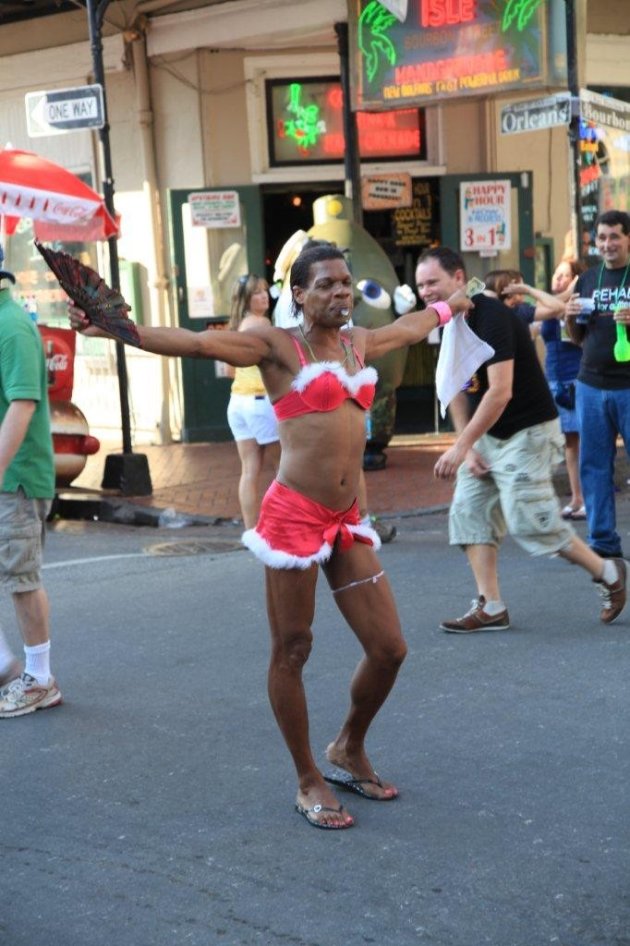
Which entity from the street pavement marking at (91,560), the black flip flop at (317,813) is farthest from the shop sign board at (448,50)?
the black flip flop at (317,813)

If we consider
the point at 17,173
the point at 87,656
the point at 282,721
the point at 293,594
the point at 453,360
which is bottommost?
the point at 87,656

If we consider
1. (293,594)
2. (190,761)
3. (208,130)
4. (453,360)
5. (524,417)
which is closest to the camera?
(293,594)

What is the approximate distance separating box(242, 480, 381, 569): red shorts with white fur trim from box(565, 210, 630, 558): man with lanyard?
3.13 meters

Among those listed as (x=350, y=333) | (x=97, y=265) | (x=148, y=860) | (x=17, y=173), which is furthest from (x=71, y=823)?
(x=97, y=265)

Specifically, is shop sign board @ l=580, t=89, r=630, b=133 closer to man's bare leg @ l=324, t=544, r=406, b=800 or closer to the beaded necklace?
the beaded necklace

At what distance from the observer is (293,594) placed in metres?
4.71

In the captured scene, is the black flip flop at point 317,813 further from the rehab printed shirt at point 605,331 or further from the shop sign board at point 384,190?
the shop sign board at point 384,190

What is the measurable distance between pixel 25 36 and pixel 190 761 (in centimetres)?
1276

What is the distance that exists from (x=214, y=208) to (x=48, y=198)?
11.9 ft

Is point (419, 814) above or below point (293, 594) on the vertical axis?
below

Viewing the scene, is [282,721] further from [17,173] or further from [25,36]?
[25,36]

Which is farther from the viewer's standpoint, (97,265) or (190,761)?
(97,265)

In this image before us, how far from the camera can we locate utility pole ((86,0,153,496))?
12344mm

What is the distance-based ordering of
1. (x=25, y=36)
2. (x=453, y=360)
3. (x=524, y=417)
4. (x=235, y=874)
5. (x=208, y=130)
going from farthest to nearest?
(x=25, y=36) → (x=208, y=130) → (x=524, y=417) → (x=453, y=360) → (x=235, y=874)
